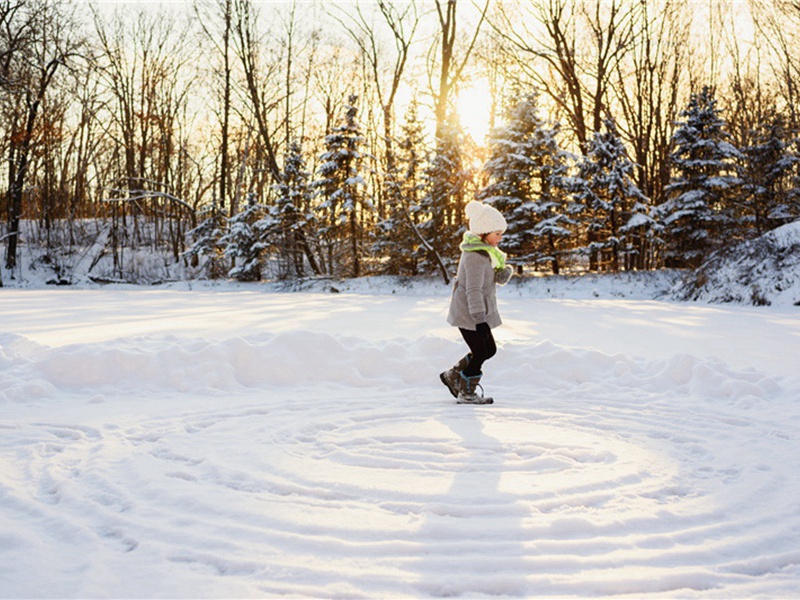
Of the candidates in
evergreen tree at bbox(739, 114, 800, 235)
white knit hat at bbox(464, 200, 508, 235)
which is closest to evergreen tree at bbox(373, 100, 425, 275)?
evergreen tree at bbox(739, 114, 800, 235)

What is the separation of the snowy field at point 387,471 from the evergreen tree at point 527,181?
47.4ft

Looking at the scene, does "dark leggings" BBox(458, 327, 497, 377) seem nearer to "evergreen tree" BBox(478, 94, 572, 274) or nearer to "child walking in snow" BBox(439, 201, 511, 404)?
"child walking in snow" BBox(439, 201, 511, 404)

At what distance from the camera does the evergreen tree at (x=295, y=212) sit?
24812 millimetres

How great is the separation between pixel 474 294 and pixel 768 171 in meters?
22.6

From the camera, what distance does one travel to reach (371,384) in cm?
609

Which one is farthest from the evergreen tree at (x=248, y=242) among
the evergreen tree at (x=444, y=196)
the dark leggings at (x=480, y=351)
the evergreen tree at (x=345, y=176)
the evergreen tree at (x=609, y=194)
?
the dark leggings at (x=480, y=351)

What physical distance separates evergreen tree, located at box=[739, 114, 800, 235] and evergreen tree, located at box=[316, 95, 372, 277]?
536 inches

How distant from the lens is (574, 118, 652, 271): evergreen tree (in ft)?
71.1

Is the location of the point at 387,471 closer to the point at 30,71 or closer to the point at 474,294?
the point at 474,294

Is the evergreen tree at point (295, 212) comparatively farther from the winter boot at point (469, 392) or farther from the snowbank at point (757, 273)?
the winter boot at point (469, 392)

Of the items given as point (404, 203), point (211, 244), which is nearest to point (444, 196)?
point (404, 203)

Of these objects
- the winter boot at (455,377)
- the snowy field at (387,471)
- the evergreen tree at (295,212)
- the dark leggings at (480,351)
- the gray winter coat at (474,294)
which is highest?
the evergreen tree at (295,212)

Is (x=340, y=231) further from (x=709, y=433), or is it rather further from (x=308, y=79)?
(x=709, y=433)

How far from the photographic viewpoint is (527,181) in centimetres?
2202
